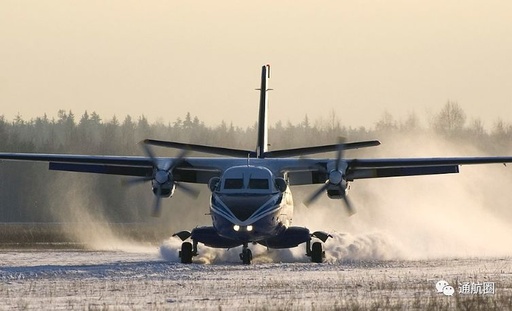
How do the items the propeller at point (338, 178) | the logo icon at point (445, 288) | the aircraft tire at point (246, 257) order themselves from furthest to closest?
1. the propeller at point (338, 178)
2. the aircraft tire at point (246, 257)
3. the logo icon at point (445, 288)

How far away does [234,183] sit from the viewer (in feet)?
119

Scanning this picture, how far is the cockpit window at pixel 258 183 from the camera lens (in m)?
36.4

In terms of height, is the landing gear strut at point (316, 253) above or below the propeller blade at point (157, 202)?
below

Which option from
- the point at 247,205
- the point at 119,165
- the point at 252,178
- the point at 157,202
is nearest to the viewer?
the point at 247,205

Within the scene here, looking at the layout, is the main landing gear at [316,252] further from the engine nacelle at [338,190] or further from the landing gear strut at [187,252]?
the landing gear strut at [187,252]

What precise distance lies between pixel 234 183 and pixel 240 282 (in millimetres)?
8039

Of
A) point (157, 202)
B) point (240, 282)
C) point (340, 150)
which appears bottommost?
point (240, 282)

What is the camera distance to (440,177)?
59.2 m

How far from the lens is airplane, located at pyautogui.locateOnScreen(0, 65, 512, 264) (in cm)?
3600

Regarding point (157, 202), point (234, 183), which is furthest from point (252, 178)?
point (157, 202)

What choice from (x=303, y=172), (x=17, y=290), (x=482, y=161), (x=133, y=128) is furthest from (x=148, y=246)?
(x=133, y=128)

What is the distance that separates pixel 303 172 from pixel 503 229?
1510cm

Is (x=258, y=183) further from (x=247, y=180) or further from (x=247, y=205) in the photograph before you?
(x=247, y=205)

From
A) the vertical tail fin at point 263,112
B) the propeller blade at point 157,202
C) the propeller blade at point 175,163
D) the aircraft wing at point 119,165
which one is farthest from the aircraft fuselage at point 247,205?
the vertical tail fin at point 263,112
